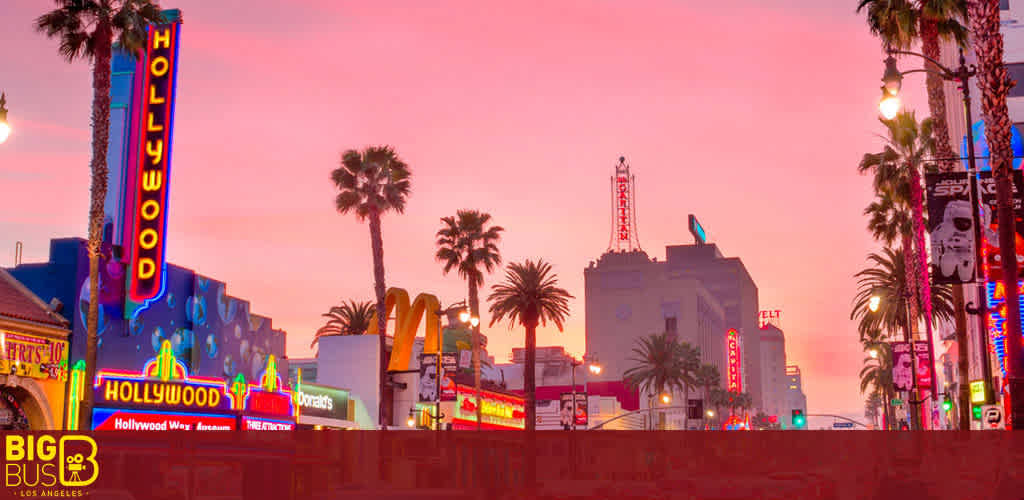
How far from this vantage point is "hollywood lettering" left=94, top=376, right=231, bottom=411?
35250mm

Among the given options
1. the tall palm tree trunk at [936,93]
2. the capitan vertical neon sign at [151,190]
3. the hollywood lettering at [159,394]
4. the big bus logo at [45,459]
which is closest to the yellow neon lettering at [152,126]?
the capitan vertical neon sign at [151,190]

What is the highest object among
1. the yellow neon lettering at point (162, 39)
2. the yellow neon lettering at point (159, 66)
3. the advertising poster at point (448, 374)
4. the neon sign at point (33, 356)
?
the yellow neon lettering at point (162, 39)

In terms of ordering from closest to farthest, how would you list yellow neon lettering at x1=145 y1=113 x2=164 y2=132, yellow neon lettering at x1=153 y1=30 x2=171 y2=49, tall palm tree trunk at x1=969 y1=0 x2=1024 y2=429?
tall palm tree trunk at x1=969 y1=0 x2=1024 y2=429 → yellow neon lettering at x1=145 y1=113 x2=164 y2=132 → yellow neon lettering at x1=153 y1=30 x2=171 y2=49

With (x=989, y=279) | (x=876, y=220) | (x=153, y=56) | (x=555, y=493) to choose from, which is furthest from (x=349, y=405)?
(x=555, y=493)

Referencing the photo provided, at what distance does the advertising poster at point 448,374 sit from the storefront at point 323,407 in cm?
618

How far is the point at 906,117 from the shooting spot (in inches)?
1982

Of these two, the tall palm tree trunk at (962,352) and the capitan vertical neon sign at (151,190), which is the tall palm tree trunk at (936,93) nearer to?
the tall palm tree trunk at (962,352)

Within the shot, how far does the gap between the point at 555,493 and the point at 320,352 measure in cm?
5495

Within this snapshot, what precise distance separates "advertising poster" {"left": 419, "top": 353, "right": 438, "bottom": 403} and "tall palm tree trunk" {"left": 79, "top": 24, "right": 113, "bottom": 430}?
31241mm

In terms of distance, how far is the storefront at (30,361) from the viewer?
33.0 metres

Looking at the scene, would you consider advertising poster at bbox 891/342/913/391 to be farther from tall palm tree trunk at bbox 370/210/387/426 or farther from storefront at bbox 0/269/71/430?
storefront at bbox 0/269/71/430

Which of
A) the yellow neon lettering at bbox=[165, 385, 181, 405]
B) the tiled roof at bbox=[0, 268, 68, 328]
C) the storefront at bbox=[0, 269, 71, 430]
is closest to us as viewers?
the storefront at bbox=[0, 269, 71, 430]

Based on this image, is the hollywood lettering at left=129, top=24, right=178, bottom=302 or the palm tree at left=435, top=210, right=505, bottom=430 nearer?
the hollywood lettering at left=129, top=24, right=178, bottom=302

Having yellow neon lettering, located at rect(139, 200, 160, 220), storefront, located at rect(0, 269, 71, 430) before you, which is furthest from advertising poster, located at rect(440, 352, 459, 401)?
storefront, located at rect(0, 269, 71, 430)
